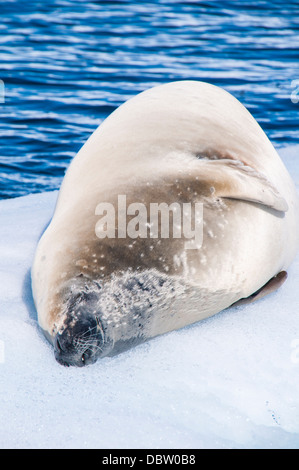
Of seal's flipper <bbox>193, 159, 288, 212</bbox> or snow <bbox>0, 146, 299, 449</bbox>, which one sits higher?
seal's flipper <bbox>193, 159, 288, 212</bbox>

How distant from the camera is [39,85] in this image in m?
8.08

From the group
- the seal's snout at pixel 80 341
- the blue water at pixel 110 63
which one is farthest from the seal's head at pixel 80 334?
the blue water at pixel 110 63

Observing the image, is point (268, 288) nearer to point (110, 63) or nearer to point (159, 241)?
point (159, 241)

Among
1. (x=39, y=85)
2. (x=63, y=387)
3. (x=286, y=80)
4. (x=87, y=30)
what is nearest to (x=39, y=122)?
(x=39, y=85)

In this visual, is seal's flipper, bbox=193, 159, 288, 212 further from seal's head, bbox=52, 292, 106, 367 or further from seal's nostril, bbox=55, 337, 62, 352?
seal's nostril, bbox=55, 337, 62, 352

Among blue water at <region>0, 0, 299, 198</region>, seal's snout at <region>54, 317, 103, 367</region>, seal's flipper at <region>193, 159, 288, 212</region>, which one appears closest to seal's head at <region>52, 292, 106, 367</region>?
seal's snout at <region>54, 317, 103, 367</region>

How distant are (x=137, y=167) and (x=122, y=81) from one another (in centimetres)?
592

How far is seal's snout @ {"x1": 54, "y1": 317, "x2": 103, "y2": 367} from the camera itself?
212cm

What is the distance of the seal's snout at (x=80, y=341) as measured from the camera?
6.97ft

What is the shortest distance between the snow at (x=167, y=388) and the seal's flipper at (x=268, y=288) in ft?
0.10

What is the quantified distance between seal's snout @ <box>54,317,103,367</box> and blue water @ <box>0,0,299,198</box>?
3411 millimetres

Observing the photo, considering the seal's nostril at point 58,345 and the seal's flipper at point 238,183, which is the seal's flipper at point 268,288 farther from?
the seal's nostril at point 58,345

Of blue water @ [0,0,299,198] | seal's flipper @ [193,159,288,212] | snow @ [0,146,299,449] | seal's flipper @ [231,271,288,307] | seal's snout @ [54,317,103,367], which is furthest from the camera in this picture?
blue water @ [0,0,299,198]
